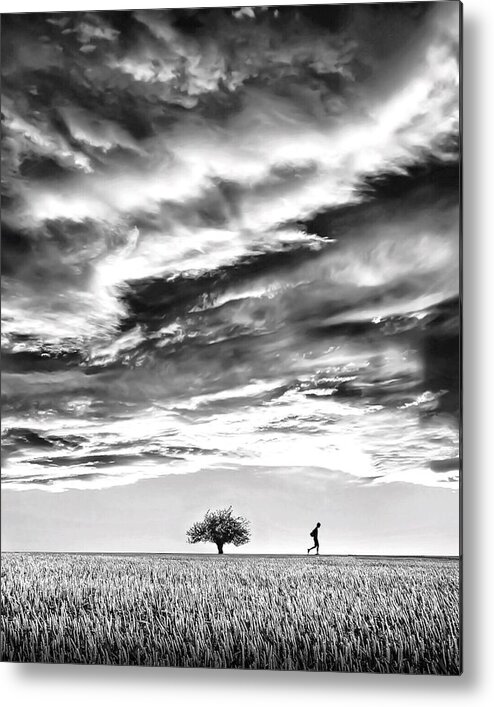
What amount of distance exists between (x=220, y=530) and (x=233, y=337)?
671 millimetres

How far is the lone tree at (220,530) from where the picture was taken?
3494mm

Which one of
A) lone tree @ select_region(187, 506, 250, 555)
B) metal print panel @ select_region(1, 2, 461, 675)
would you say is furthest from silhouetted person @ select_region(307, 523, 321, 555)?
lone tree @ select_region(187, 506, 250, 555)

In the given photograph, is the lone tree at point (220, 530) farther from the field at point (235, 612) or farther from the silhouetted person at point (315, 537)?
the silhouetted person at point (315, 537)

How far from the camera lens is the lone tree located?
3.49 metres

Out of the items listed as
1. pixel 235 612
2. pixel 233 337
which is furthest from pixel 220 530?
pixel 233 337

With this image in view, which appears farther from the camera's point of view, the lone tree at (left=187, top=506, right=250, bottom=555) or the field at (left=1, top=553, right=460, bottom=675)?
the lone tree at (left=187, top=506, right=250, bottom=555)

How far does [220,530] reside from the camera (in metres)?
3.52

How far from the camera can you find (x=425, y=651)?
11.0 feet

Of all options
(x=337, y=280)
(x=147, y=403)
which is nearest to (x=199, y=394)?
(x=147, y=403)

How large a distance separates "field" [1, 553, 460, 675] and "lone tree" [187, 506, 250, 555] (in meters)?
0.06

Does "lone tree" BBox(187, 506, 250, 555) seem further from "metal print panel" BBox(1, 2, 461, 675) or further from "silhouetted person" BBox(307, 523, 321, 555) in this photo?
"silhouetted person" BBox(307, 523, 321, 555)

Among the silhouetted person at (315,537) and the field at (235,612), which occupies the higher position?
the silhouetted person at (315,537)

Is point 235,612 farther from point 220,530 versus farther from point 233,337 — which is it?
point 233,337

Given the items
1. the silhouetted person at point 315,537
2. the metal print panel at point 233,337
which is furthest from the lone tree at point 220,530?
the silhouetted person at point 315,537
